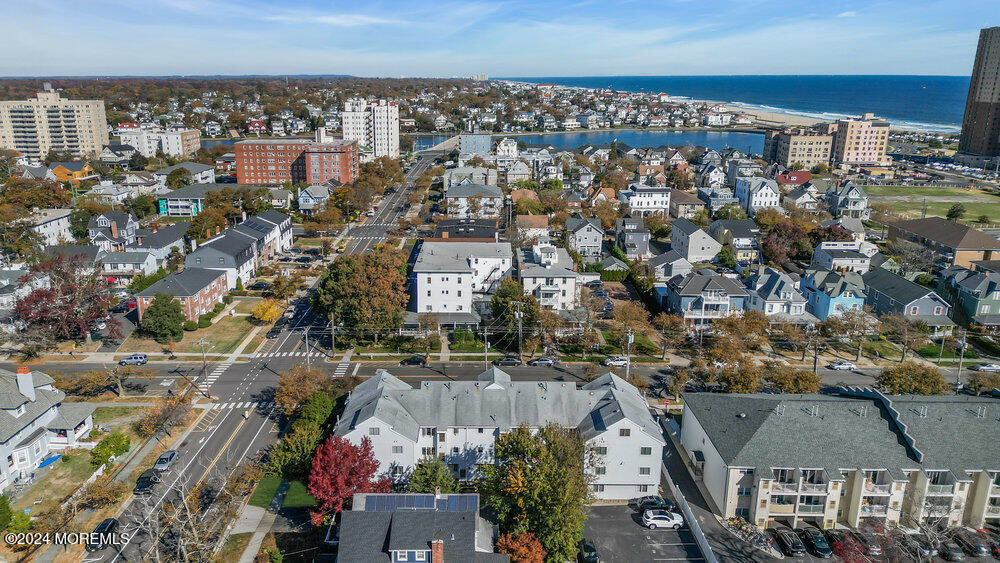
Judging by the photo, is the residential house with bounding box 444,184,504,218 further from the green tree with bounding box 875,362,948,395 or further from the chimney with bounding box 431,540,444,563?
the chimney with bounding box 431,540,444,563

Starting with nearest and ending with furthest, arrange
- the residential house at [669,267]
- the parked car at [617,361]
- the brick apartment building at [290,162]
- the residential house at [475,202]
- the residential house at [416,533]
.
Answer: the residential house at [416,533] < the parked car at [617,361] < the residential house at [669,267] < the residential house at [475,202] < the brick apartment building at [290,162]

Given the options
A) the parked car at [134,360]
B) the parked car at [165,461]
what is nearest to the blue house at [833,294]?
the parked car at [165,461]

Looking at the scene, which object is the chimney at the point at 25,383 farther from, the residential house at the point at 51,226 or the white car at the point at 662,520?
the residential house at the point at 51,226

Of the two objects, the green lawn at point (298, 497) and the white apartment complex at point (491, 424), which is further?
the white apartment complex at point (491, 424)

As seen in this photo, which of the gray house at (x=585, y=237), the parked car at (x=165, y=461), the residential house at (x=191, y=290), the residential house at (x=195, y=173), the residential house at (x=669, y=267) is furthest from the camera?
the residential house at (x=195, y=173)

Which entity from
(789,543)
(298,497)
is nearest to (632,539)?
(789,543)

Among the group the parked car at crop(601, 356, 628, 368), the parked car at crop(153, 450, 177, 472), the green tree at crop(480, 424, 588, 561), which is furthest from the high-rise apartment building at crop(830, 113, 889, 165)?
the parked car at crop(153, 450, 177, 472)
